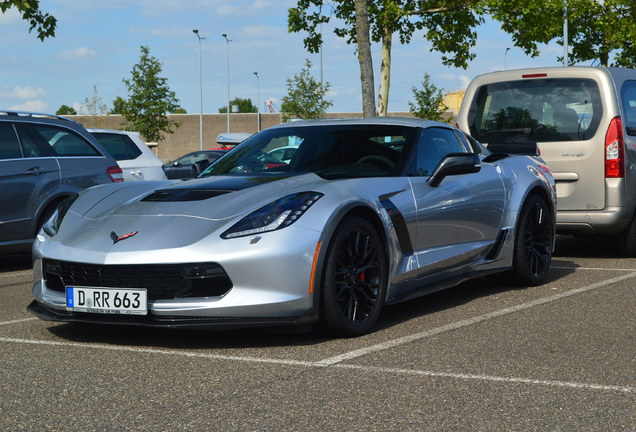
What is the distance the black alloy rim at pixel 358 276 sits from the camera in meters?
5.42

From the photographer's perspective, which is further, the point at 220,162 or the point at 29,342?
the point at 220,162

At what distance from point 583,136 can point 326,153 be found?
4.02 meters

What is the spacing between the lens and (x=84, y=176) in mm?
10297

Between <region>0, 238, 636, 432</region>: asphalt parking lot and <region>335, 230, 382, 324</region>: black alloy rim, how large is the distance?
0.17 meters

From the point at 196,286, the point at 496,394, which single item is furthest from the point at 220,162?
the point at 496,394

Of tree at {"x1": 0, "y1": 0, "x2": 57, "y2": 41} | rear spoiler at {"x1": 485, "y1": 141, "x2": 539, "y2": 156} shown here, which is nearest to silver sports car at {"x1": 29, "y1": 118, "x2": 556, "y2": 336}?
rear spoiler at {"x1": 485, "y1": 141, "x2": 539, "y2": 156}

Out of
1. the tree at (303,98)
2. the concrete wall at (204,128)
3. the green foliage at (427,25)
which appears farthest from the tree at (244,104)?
the green foliage at (427,25)

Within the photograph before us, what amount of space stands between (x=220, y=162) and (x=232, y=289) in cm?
193

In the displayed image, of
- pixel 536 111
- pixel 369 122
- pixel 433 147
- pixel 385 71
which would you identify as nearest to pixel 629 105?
pixel 536 111

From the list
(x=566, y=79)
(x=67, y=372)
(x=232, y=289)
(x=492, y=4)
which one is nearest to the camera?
(x=67, y=372)

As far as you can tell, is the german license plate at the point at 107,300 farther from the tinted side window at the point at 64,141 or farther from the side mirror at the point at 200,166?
the tinted side window at the point at 64,141

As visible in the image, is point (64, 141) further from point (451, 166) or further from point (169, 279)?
point (169, 279)

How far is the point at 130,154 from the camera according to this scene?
42.4 ft

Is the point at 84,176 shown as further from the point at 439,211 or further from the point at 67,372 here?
the point at 67,372
